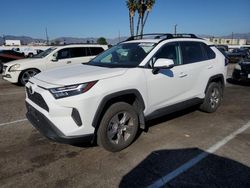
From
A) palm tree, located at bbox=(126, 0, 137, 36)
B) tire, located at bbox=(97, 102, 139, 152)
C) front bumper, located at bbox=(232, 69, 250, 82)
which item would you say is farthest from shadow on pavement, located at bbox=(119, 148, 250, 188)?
palm tree, located at bbox=(126, 0, 137, 36)

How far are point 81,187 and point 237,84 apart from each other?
9285mm

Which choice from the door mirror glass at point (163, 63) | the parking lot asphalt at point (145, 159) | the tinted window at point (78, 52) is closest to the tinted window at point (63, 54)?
the tinted window at point (78, 52)

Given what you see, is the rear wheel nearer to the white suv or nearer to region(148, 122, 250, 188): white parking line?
the white suv

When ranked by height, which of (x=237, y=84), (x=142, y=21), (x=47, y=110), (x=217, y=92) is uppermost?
(x=142, y=21)

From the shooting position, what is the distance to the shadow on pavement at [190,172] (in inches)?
120

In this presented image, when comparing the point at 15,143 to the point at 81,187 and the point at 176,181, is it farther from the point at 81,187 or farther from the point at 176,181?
the point at 176,181

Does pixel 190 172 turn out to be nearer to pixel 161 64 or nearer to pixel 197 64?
pixel 161 64

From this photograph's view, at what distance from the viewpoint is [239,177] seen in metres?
3.15

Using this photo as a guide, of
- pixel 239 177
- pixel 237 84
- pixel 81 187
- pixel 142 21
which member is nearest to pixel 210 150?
pixel 239 177

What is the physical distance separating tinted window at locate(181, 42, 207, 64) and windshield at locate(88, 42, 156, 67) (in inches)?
34.8

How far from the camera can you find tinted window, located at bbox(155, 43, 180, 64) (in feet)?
14.6

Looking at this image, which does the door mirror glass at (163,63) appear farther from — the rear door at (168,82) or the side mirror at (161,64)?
the rear door at (168,82)

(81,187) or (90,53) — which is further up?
(90,53)

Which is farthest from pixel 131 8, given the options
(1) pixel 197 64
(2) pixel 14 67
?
(1) pixel 197 64
